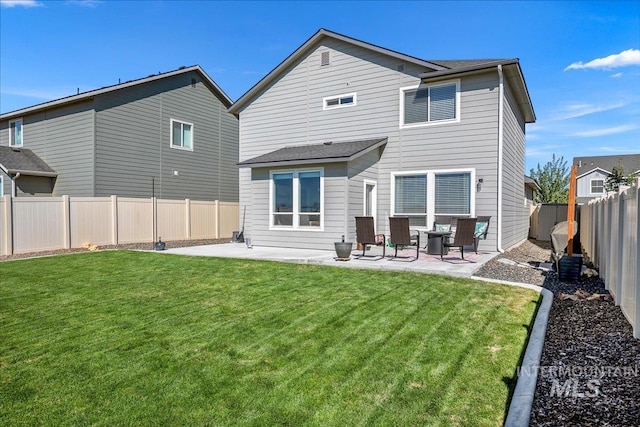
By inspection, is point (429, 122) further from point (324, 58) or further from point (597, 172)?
point (597, 172)

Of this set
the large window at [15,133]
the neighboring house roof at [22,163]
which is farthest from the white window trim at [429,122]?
the large window at [15,133]

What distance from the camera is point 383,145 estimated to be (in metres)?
12.4

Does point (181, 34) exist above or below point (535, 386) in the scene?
above

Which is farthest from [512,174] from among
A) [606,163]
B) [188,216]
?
[606,163]

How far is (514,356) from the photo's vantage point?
361 cm

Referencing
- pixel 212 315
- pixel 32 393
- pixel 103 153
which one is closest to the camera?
pixel 32 393

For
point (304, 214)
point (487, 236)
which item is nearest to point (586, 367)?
point (487, 236)

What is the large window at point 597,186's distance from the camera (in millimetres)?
34450

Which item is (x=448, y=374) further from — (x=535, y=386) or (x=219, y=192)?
(x=219, y=192)

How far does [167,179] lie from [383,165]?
10.4m

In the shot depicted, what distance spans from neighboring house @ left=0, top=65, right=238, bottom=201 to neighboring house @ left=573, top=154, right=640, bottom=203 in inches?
1259

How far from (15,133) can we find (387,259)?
19138 mm

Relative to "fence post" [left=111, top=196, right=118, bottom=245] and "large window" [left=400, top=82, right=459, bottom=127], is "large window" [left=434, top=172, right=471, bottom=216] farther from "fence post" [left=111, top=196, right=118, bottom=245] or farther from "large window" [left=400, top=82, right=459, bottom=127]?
"fence post" [left=111, top=196, right=118, bottom=245]

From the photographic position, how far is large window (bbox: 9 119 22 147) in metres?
18.0
